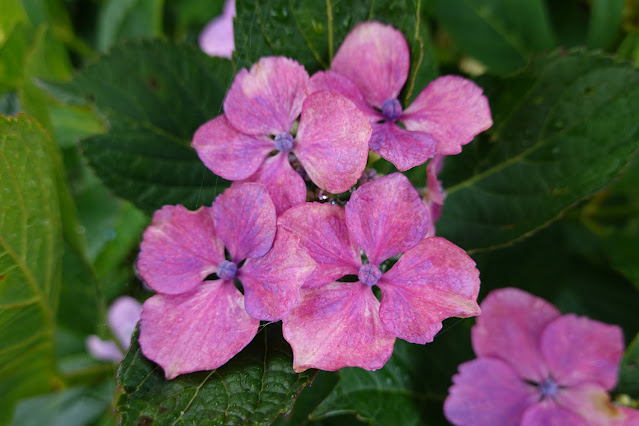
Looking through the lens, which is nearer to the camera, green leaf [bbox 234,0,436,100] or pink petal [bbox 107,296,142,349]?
green leaf [bbox 234,0,436,100]

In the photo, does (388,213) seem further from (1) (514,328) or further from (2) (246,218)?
(1) (514,328)

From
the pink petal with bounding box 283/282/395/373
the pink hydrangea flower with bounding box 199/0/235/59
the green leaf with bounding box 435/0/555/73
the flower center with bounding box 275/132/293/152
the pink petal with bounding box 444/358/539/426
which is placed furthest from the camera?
the green leaf with bounding box 435/0/555/73

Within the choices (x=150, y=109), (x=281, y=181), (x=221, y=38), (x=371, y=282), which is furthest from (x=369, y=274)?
(x=221, y=38)

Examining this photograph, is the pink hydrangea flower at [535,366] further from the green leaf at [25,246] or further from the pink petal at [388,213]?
the green leaf at [25,246]

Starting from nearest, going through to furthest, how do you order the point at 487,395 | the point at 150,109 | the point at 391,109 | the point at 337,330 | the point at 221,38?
the point at 337,330
the point at 391,109
the point at 487,395
the point at 150,109
the point at 221,38

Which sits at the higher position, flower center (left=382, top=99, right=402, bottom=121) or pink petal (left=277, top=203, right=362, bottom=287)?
flower center (left=382, top=99, right=402, bottom=121)

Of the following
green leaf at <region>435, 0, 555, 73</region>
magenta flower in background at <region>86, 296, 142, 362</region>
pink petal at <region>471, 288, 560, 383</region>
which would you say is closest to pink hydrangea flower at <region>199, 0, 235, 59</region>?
green leaf at <region>435, 0, 555, 73</region>

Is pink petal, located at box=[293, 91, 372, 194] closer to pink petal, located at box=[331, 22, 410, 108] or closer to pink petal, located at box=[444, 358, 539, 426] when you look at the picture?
pink petal, located at box=[331, 22, 410, 108]
